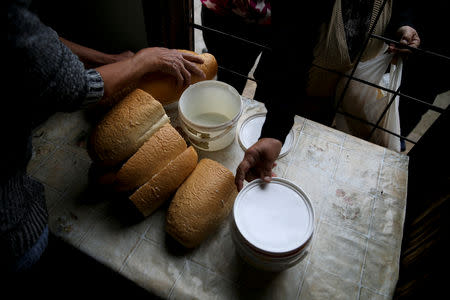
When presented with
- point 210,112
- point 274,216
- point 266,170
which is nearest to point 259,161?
point 266,170

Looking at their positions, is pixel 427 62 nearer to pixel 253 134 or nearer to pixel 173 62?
pixel 253 134

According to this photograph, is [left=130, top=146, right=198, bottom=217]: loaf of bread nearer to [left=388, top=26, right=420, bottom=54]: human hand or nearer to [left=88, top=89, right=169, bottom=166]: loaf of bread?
[left=88, top=89, right=169, bottom=166]: loaf of bread

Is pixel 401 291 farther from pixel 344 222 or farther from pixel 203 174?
pixel 203 174

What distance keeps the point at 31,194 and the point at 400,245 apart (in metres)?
0.93

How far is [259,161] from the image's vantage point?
29.2 inches

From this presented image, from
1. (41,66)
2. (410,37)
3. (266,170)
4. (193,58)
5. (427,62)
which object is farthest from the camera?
(427,62)

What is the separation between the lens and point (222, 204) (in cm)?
68

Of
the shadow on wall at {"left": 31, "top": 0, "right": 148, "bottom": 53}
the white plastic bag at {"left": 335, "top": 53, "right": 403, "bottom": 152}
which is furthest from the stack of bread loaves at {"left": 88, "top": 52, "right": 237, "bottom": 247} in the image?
the white plastic bag at {"left": 335, "top": 53, "right": 403, "bottom": 152}

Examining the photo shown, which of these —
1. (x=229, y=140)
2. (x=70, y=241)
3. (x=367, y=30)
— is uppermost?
(x=367, y=30)

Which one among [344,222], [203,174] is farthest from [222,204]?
[344,222]

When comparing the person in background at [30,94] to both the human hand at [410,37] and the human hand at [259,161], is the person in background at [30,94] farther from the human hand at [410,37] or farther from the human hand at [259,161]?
the human hand at [410,37]

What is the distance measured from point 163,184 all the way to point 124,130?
0.54 ft

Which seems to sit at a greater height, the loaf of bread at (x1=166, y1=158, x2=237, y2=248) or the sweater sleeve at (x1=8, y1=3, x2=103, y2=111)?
the sweater sleeve at (x1=8, y1=3, x2=103, y2=111)

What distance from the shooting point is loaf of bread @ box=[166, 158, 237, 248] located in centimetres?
64
